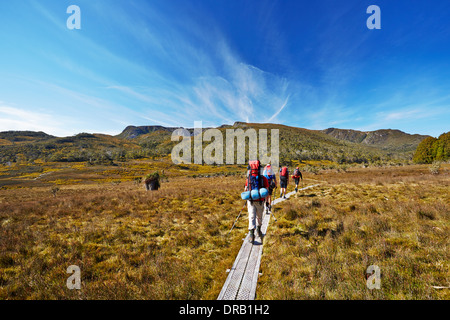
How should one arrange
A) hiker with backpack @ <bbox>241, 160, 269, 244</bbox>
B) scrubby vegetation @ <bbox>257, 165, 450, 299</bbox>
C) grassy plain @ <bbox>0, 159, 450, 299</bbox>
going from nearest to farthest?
scrubby vegetation @ <bbox>257, 165, 450, 299</bbox>, grassy plain @ <bbox>0, 159, 450, 299</bbox>, hiker with backpack @ <bbox>241, 160, 269, 244</bbox>

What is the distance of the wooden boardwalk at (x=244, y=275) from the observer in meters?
3.97

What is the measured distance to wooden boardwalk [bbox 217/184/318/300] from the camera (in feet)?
13.0

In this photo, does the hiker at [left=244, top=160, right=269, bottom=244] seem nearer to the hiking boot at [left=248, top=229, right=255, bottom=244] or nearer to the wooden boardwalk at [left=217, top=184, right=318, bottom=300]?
the hiking boot at [left=248, top=229, right=255, bottom=244]

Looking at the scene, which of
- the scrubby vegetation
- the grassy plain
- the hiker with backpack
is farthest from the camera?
the hiker with backpack

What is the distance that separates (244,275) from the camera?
4.64 metres

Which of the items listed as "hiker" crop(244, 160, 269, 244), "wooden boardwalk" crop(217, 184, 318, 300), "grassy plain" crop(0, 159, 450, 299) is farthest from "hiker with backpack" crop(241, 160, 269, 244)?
"grassy plain" crop(0, 159, 450, 299)

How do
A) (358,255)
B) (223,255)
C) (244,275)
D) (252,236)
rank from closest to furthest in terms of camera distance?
1. (244,275)
2. (358,255)
3. (223,255)
4. (252,236)

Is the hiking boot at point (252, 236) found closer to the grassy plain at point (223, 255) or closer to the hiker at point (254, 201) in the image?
the hiker at point (254, 201)

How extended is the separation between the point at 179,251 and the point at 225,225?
9.28 ft

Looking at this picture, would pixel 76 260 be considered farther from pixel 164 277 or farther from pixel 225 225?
pixel 225 225

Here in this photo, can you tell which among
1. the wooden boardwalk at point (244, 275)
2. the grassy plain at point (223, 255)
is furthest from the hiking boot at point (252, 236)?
the grassy plain at point (223, 255)

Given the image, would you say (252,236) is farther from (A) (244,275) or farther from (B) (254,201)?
(A) (244,275)

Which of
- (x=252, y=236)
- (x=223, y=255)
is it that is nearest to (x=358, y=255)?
(x=252, y=236)
